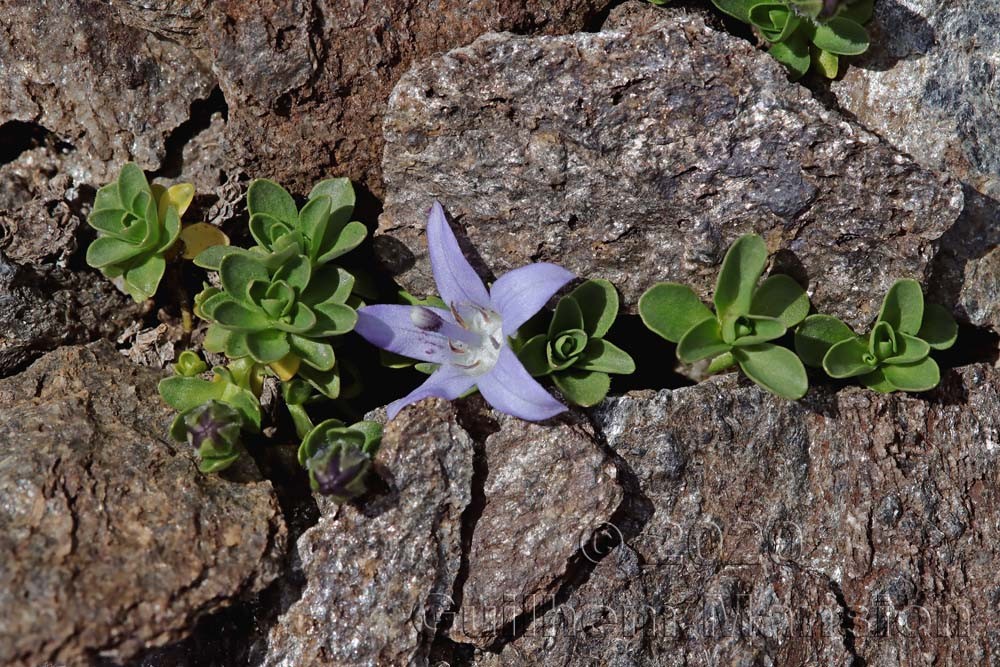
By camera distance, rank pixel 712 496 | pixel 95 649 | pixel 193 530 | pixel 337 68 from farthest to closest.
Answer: pixel 337 68 → pixel 712 496 → pixel 193 530 → pixel 95 649

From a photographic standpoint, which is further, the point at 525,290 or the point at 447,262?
the point at 447,262

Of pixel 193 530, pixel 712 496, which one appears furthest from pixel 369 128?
pixel 712 496

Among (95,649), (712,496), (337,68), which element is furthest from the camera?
(337,68)

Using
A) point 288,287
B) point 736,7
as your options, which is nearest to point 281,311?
point 288,287

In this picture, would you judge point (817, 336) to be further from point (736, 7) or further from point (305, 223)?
point (305, 223)

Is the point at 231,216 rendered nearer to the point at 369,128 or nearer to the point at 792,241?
the point at 369,128

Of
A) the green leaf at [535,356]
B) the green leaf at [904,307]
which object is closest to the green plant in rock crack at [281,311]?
the green leaf at [535,356]

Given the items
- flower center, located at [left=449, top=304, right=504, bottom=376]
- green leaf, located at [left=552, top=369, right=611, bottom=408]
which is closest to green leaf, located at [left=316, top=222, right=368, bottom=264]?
flower center, located at [left=449, top=304, right=504, bottom=376]
